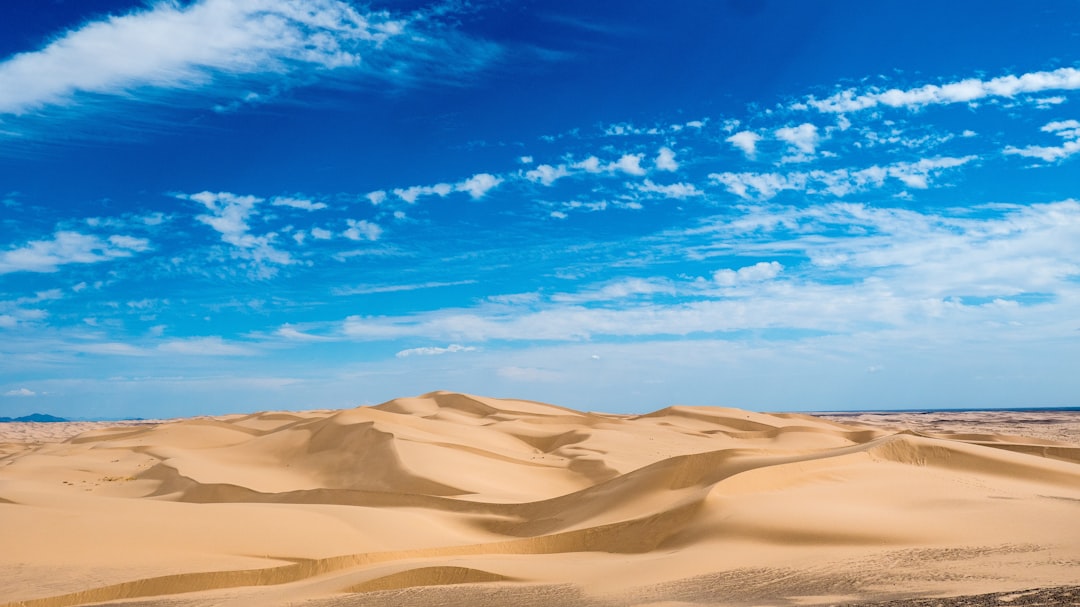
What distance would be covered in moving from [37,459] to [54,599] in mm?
18029

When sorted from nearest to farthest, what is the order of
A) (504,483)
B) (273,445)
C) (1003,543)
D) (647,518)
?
1. (1003,543)
2. (647,518)
3. (504,483)
4. (273,445)

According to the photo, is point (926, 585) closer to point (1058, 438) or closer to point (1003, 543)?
point (1003, 543)

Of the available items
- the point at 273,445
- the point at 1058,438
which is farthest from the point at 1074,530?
the point at 1058,438

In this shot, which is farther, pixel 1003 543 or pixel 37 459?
pixel 37 459

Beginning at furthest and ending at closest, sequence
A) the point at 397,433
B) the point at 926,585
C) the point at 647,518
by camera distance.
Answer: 1. the point at 397,433
2. the point at 647,518
3. the point at 926,585

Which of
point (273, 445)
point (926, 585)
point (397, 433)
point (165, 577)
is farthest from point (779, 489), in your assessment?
point (273, 445)

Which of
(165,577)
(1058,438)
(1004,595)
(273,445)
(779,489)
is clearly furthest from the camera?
(1058,438)

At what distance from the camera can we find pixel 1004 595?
5305 millimetres

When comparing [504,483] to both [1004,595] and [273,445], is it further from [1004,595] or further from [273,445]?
[1004,595]

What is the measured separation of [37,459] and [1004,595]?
987 inches

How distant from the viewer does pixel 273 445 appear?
78.7 feet

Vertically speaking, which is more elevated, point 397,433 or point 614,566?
point 397,433

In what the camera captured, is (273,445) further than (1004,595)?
Yes

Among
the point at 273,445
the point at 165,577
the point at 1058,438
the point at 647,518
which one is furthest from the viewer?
the point at 1058,438
